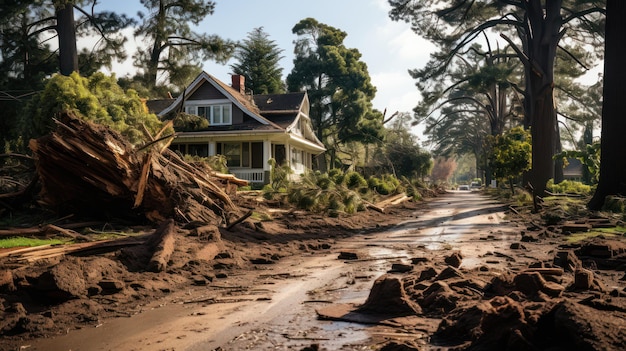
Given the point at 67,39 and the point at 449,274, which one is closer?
the point at 449,274

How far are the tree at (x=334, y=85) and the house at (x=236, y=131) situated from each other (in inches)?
471

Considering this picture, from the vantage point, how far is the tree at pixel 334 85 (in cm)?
4806

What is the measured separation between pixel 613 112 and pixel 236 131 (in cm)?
2125

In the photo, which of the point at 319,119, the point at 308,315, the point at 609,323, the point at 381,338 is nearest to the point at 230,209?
the point at 308,315

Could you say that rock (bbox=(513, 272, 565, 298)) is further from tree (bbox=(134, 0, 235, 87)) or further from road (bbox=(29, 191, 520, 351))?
tree (bbox=(134, 0, 235, 87))

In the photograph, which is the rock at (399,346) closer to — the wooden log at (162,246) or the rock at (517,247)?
the wooden log at (162,246)

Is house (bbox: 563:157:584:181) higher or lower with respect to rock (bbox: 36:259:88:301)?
higher

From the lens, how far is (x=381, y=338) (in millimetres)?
4453

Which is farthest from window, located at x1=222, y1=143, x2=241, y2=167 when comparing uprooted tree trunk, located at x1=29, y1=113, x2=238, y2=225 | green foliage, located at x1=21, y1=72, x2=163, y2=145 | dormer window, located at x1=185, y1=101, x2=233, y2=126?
uprooted tree trunk, located at x1=29, y1=113, x2=238, y2=225

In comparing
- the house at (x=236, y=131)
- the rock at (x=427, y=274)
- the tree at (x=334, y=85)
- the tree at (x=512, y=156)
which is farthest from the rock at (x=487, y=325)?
the tree at (x=334, y=85)

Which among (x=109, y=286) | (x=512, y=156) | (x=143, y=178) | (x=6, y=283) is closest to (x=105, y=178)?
(x=143, y=178)

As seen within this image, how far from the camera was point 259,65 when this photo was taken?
165 ft

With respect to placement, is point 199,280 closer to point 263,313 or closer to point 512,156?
point 263,313

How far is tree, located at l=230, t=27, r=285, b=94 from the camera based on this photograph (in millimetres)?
49906
